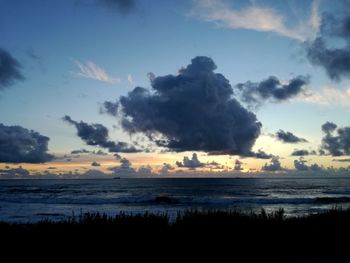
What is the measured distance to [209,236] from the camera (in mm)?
11750

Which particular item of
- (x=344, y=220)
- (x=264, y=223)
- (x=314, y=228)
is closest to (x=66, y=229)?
(x=264, y=223)

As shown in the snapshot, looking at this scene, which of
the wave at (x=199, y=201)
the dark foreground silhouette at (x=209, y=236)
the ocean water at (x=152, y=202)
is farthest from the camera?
the wave at (x=199, y=201)

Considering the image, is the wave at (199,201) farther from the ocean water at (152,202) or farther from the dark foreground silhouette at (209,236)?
the dark foreground silhouette at (209,236)

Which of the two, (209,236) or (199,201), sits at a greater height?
(209,236)

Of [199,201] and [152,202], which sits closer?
[152,202]

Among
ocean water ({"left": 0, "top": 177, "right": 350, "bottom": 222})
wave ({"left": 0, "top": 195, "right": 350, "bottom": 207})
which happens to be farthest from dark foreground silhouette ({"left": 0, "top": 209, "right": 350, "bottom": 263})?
wave ({"left": 0, "top": 195, "right": 350, "bottom": 207})

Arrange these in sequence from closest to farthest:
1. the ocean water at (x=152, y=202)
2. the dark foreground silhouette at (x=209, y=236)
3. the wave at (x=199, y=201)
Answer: the dark foreground silhouette at (x=209, y=236) → the ocean water at (x=152, y=202) → the wave at (x=199, y=201)

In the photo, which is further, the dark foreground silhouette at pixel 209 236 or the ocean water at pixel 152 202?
the ocean water at pixel 152 202

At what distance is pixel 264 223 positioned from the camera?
44.2ft

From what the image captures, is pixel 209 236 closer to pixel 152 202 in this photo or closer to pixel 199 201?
pixel 152 202

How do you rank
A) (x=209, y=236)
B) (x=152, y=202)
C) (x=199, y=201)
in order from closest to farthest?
(x=209, y=236) → (x=152, y=202) → (x=199, y=201)

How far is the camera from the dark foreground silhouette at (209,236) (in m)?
10.8

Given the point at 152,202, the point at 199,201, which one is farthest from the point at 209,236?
the point at 199,201

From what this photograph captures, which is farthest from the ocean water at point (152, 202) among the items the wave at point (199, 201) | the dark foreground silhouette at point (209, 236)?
the dark foreground silhouette at point (209, 236)
